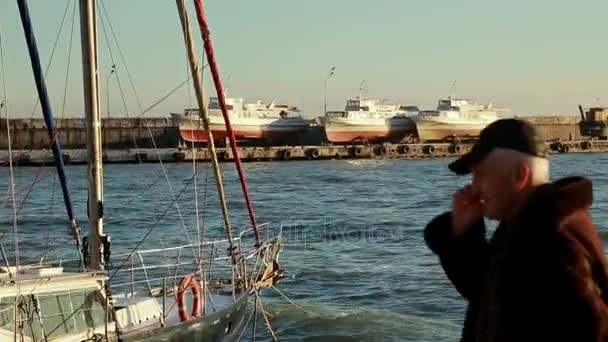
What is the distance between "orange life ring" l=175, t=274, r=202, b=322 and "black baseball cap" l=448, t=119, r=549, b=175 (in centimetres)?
1037

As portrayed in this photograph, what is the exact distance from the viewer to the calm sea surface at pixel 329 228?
22306 mm

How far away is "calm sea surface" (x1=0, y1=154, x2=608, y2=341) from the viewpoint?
73.2 feet

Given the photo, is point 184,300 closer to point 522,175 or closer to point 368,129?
point 522,175

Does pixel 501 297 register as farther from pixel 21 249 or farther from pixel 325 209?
pixel 325 209

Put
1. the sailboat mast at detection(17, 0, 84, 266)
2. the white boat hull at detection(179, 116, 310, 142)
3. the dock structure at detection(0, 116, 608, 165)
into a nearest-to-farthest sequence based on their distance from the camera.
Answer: the sailboat mast at detection(17, 0, 84, 266), the dock structure at detection(0, 116, 608, 165), the white boat hull at detection(179, 116, 310, 142)

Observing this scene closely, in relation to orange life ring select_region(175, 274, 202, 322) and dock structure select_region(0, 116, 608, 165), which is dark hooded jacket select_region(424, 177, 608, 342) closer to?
orange life ring select_region(175, 274, 202, 322)

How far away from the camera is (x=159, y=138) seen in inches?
3962

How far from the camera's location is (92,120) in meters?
14.2

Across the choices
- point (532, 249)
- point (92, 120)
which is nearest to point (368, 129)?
point (92, 120)

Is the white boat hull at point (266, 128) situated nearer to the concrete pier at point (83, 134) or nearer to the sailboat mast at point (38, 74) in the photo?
the concrete pier at point (83, 134)

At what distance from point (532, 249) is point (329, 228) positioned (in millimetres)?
36195

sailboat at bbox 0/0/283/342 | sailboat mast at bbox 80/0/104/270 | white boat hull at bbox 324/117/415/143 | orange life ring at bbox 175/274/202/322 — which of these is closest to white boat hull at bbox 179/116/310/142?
→ white boat hull at bbox 324/117/415/143

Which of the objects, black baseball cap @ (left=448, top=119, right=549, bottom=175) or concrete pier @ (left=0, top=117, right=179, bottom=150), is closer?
black baseball cap @ (left=448, top=119, right=549, bottom=175)

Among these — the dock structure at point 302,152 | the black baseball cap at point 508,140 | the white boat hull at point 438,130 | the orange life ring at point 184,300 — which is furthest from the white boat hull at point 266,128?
the black baseball cap at point 508,140
